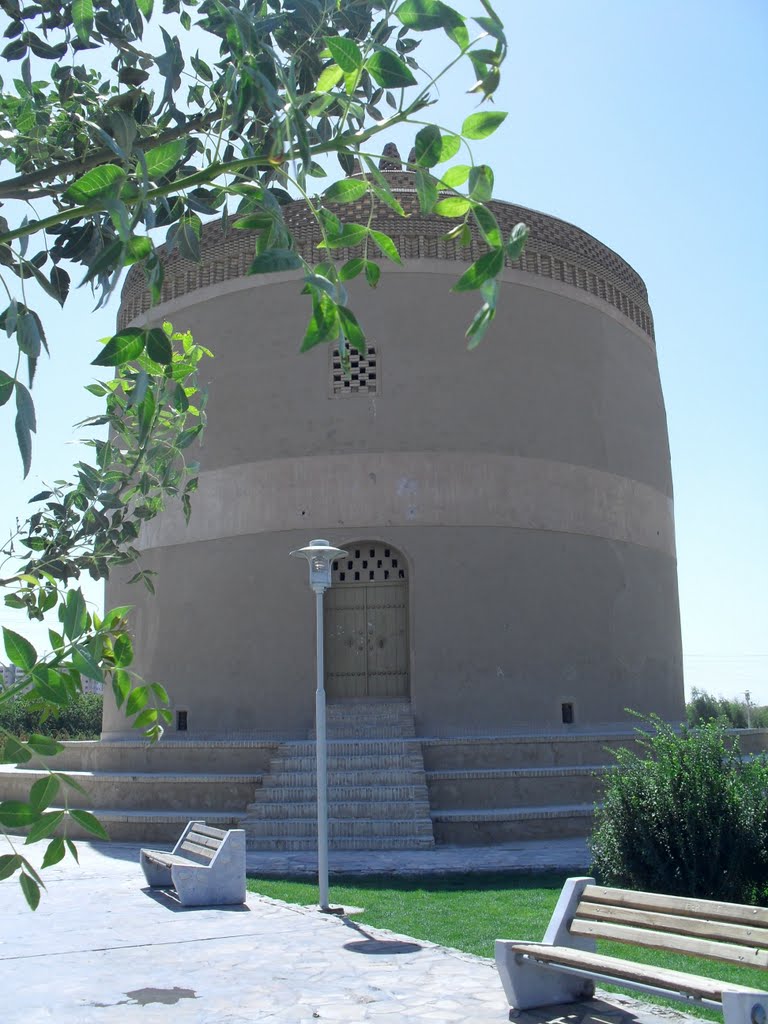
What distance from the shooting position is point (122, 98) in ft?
10.6

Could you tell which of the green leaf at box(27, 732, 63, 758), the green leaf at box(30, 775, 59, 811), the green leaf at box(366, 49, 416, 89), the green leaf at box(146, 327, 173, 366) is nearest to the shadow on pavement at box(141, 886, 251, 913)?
the green leaf at box(27, 732, 63, 758)

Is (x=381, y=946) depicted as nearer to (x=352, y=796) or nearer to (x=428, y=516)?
(x=352, y=796)

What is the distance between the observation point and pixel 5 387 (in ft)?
7.18

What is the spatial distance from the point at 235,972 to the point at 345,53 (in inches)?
196

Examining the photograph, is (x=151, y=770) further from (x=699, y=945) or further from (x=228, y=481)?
(x=699, y=945)

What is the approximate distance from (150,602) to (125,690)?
12.5 meters

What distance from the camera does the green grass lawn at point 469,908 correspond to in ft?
18.9

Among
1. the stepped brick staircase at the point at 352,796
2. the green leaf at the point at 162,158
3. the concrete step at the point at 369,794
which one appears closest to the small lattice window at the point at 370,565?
the stepped brick staircase at the point at 352,796

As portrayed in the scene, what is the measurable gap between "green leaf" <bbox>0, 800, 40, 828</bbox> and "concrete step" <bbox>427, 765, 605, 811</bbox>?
9.84 metres

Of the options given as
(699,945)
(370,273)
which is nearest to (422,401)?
(699,945)

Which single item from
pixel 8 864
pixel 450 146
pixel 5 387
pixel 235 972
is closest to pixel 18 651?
pixel 8 864

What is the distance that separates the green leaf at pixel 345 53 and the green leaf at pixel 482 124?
0.28 meters

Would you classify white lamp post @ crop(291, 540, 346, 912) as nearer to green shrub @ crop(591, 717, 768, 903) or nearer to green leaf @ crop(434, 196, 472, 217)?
green shrub @ crop(591, 717, 768, 903)

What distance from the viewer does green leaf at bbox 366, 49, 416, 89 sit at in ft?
7.47
